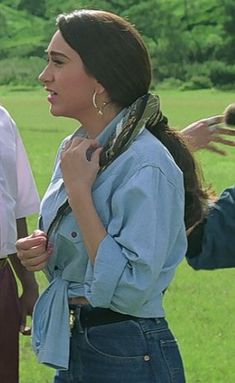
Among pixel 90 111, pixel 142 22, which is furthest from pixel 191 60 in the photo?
pixel 90 111

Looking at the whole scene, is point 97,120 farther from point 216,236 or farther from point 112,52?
point 216,236

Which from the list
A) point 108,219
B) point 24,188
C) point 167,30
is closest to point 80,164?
point 108,219

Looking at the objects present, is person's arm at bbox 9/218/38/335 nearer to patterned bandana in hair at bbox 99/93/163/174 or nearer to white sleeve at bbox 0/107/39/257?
white sleeve at bbox 0/107/39/257

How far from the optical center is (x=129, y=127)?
263 cm

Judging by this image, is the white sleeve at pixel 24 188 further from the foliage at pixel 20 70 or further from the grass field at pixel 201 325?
the foliage at pixel 20 70

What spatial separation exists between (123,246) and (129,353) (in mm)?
286

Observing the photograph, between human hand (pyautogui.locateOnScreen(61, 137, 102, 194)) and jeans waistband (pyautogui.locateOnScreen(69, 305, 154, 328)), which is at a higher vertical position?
human hand (pyautogui.locateOnScreen(61, 137, 102, 194))

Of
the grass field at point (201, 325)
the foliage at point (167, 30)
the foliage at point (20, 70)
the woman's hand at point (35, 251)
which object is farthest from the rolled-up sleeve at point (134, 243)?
the foliage at point (167, 30)

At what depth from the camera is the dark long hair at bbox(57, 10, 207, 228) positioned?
2.63 meters

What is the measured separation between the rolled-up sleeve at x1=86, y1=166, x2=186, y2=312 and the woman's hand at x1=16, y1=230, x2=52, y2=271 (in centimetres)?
15

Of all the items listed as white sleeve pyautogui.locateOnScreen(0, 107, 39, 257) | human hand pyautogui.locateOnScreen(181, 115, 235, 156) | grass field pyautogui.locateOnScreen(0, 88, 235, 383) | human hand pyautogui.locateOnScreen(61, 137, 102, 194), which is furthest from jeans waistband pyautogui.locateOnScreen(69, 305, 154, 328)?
grass field pyautogui.locateOnScreen(0, 88, 235, 383)

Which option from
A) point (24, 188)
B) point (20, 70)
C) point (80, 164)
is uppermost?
point (80, 164)

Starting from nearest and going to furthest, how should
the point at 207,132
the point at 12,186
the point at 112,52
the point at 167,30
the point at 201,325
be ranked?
the point at 112,52
the point at 207,132
the point at 12,186
the point at 201,325
the point at 167,30

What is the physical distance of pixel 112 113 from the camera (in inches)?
107
